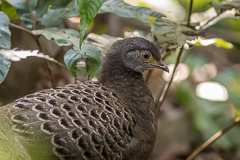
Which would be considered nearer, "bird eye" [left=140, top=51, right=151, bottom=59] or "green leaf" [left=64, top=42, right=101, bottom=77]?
"green leaf" [left=64, top=42, right=101, bottom=77]

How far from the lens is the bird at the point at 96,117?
3268 millimetres

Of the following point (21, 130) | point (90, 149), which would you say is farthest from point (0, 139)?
point (90, 149)

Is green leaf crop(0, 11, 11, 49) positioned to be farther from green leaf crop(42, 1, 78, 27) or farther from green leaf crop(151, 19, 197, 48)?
green leaf crop(151, 19, 197, 48)

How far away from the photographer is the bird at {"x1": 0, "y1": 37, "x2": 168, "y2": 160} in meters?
3.27

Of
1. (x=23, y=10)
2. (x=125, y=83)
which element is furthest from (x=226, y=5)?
(x=23, y=10)

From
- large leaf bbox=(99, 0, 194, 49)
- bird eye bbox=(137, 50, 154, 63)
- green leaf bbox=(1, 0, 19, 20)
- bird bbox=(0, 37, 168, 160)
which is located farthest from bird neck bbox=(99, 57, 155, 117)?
green leaf bbox=(1, 0, 19, 20)

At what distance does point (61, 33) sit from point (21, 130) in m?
0.88

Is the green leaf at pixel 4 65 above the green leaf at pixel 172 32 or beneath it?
above

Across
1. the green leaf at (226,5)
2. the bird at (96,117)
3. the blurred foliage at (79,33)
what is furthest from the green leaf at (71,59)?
the green leaf at (226,5)

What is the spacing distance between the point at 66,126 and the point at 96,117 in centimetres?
23

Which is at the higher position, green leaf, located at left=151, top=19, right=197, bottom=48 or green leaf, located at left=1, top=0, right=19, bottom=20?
green leaf, located at left=1, top=0, right=19, bottom=20

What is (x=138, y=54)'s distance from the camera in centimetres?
404

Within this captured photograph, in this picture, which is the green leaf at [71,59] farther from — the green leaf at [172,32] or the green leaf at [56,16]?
the green leaf at [172,32]

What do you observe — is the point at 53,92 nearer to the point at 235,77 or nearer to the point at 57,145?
the point at 57,145
